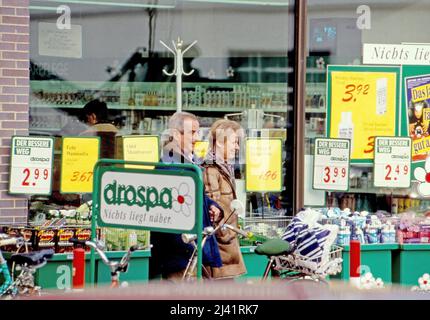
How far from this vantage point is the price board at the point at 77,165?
814 cm

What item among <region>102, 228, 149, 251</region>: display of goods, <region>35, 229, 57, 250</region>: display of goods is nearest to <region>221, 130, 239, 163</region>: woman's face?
<region>102, 228, 149, 251</region>: display of goods

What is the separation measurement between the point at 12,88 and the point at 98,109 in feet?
2.75

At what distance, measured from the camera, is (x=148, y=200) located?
6230mm

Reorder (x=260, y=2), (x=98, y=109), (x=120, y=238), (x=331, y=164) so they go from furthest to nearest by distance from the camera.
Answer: (x=260, y=2) < (x=331, y=164) < (x=98, y=109) < (x=120, y=238)

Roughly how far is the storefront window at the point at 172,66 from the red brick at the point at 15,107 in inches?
12.2

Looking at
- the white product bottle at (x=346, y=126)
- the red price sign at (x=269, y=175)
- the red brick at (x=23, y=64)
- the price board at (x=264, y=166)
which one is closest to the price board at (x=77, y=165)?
the red brick at (x=23, y=64)

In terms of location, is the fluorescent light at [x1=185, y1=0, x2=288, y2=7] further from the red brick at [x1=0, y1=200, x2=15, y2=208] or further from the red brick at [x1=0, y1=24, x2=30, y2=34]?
the red brick at [x1=0, y1=200, x2=15, y2=208]

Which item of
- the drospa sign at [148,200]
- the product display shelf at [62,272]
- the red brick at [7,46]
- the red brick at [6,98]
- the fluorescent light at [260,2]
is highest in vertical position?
the fluorescent light at [260,2]

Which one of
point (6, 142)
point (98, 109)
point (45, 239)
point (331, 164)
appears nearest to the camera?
point (45, 239)

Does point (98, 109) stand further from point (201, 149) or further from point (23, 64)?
point (201, 149)

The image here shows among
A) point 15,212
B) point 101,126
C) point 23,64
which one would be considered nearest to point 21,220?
point 15,212

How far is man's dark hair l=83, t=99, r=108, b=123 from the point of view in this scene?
27.6 ft

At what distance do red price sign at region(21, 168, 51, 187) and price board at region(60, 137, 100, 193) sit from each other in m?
0.16

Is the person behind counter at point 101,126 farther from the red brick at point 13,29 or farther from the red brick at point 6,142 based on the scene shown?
the red brick at point 13,29
